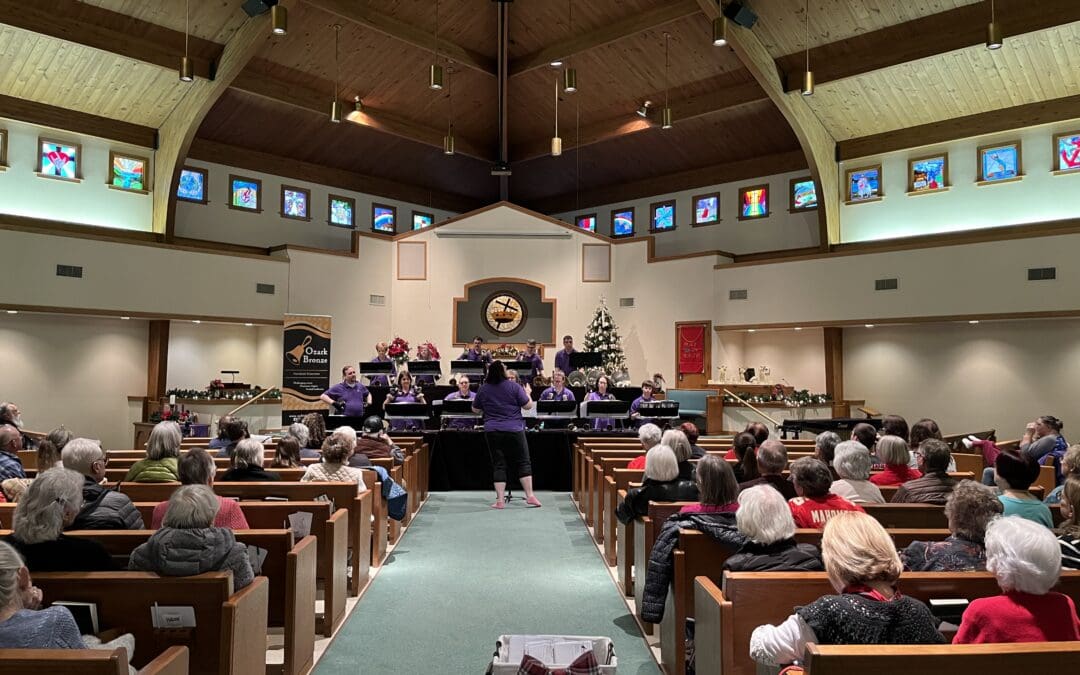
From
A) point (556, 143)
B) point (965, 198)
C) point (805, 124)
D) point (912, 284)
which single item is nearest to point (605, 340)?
point (556, 143)

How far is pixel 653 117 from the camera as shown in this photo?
49.2ft

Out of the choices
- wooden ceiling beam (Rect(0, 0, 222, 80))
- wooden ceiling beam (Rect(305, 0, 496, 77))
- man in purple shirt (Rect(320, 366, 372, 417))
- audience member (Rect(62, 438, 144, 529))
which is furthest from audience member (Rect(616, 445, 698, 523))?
wooden ceiling beam (Rect(0, 0, 222, 80))

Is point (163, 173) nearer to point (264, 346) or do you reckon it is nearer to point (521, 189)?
point (264, 346)

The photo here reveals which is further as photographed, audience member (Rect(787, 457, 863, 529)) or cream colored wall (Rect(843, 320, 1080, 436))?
cream colored wall (Rect(843, 320, 1080, 436))

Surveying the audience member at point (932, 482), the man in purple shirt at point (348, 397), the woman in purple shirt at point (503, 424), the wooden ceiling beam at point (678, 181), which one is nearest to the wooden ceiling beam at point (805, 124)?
the wooden ceiling beam at point (678, 181)

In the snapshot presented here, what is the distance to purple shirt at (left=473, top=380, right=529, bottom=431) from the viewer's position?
8094mm

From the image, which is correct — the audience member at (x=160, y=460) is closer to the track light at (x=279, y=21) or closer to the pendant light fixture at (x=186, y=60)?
the track light at (x=279, y=21)

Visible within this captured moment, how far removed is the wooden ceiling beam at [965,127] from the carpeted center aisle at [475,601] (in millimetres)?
9645

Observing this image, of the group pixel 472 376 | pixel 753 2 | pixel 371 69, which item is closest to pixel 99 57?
pixel 371 69

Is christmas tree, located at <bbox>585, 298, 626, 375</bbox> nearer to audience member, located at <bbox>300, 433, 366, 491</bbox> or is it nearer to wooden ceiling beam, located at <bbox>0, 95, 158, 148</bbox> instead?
wooden ceiling beam, located at <bbox>0, 95, 158, 148</bbox>

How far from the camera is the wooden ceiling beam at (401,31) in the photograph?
40.2 ft

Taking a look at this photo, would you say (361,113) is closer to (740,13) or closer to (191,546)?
(740,13)

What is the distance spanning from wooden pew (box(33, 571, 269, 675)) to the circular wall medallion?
13.3 meters

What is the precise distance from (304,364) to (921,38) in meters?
11.1
